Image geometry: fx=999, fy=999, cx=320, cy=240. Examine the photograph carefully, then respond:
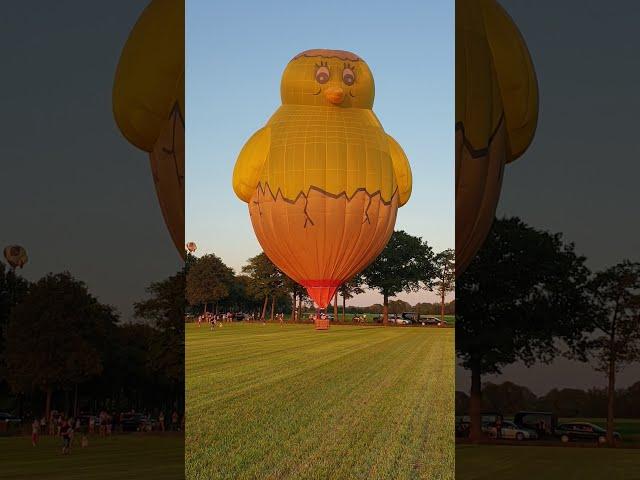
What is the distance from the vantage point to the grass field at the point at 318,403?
19.3 meters

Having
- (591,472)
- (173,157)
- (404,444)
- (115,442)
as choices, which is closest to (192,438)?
(115,442)

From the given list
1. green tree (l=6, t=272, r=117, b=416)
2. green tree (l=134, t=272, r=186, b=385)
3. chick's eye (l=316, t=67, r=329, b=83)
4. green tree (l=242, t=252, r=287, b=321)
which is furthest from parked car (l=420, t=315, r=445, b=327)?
chick's eye (l=316, t=67, r=329, b=83)

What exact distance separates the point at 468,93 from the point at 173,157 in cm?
303

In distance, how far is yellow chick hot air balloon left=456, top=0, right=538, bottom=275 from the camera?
974 centimetres

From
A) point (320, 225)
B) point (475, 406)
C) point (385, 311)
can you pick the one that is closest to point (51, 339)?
point (320, 225)

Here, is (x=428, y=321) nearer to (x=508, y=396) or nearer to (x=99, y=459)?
(x=508, y=396)

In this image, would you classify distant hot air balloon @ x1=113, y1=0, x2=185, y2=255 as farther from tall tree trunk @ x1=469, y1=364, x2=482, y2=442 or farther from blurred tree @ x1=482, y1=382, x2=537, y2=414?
blurred tree @ x1=482, y1=382, x2=537, y2=414

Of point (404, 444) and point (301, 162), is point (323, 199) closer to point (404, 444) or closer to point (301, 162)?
point (301, 162)

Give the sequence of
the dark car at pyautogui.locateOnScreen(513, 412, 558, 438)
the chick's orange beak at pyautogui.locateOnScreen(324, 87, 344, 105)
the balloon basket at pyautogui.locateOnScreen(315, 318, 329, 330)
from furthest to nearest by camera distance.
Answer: the balloon basket at pyautogui.locateOnScreen(315, 318, 329, 330), the chick's orange beak at pyautogui.locateOnScreen(324, 87, 344, 105), the dark car at pyautogui.locateOnScreen(513, 412, 558, 438)

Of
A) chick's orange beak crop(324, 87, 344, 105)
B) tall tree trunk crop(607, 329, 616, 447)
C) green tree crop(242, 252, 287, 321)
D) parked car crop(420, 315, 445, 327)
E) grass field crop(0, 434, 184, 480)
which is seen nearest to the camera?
grass field crop(0, 434, 184, 480)

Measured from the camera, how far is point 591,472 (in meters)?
13.8

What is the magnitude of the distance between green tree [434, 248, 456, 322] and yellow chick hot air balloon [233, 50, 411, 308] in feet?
32.2

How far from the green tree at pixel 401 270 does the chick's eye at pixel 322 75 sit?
11.0 meters

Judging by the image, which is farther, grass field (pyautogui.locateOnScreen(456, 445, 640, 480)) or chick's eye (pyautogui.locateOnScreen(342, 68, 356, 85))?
chick's eye (pyautogui.locateOnScreen(342, 68, 356, 85))
